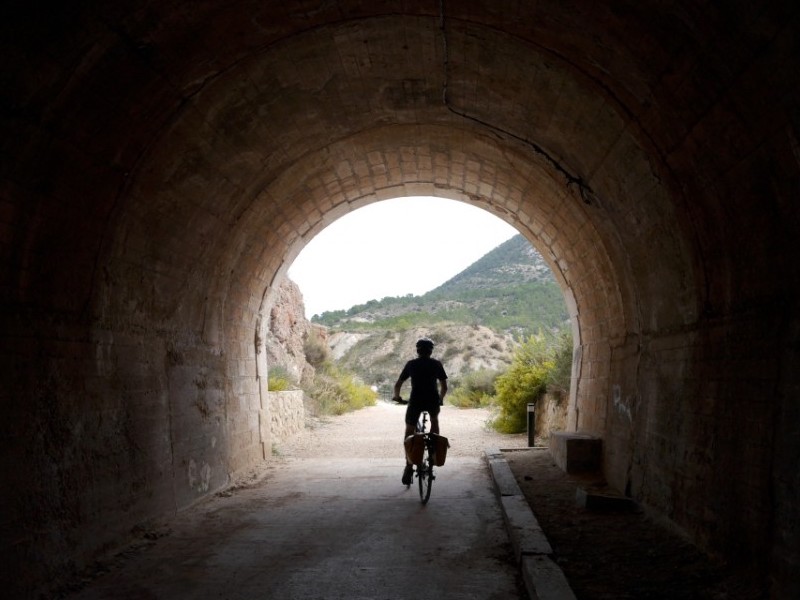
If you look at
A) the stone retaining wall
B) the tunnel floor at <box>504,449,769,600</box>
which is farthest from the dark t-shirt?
the stone retaining wall

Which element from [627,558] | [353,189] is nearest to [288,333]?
[353,189]

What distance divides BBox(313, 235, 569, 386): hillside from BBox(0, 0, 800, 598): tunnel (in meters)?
27.7

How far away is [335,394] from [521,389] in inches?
376

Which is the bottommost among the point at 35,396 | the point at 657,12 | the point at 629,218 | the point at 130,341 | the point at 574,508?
the point at 574,508

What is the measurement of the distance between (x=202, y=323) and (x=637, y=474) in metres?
5.31

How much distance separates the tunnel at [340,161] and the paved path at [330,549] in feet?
1.65

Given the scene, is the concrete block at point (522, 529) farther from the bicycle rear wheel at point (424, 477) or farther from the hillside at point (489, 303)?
the hillside at point (489, 303)

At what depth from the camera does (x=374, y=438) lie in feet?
49.6

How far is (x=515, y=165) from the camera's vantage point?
8742 mm

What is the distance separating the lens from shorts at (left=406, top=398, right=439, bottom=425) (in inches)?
322

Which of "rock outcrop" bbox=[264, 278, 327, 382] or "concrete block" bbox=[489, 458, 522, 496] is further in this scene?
"rock outcrop" bbox=[264, 278, 327, 382]

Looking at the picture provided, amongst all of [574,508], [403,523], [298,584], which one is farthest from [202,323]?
[574,508]

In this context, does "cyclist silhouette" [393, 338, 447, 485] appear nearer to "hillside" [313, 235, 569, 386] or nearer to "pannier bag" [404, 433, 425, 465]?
"pannier bag" [404, 433, 425, 465]

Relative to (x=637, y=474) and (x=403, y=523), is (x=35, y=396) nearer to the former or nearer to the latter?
(x=403, y=523)
